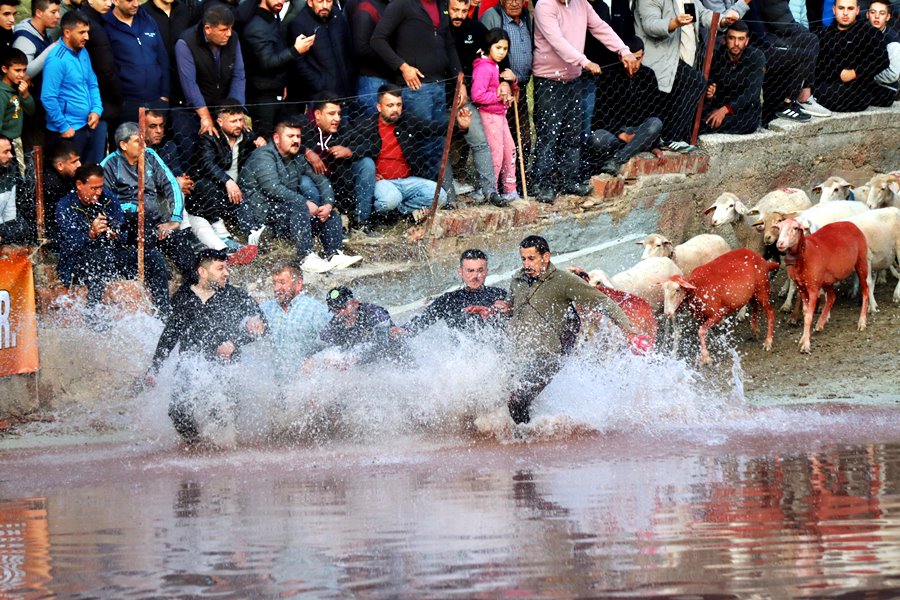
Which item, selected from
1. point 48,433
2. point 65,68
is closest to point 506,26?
point 65,68

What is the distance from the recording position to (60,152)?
13.5m

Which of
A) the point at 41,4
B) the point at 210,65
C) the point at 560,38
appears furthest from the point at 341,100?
the point at 41,4

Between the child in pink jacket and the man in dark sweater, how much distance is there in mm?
3297

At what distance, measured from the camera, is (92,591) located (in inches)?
307

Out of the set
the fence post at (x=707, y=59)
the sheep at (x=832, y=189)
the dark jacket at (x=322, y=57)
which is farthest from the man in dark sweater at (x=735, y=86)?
the dark jacket at (x=322, y=57)

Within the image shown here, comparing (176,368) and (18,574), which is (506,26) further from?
(18,574)

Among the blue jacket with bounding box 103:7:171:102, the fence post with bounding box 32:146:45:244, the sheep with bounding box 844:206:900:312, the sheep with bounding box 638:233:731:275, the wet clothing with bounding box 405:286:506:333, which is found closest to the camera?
the wet clothing with bounding box 405:286:506:333

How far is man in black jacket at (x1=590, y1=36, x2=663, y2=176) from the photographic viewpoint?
17188 millimetres

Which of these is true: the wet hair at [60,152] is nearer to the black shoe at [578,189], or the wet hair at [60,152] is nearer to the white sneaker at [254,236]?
the white sneaker at [254,236]

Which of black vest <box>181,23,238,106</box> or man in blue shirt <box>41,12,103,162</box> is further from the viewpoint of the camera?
black vest <box>181,23,238,106</box>

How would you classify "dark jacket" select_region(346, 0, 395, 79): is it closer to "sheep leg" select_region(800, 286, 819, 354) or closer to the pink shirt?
the pink shirt

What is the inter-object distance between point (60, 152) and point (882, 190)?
31.3 feet

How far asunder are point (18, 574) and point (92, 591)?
2.06 ft

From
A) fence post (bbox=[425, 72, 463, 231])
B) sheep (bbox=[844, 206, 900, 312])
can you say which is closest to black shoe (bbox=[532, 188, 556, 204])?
fence post (bbox=[425, 72, 463, 231])
